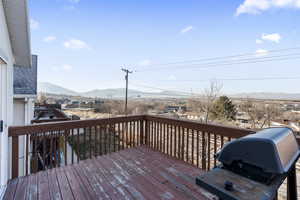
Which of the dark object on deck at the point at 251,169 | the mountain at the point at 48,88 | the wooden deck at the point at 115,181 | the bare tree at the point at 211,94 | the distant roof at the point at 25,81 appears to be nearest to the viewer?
the dark object on deck at the point at 251,169

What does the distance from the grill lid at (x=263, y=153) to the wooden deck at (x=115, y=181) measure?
1.30m

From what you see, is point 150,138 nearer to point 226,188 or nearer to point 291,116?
point 226,188

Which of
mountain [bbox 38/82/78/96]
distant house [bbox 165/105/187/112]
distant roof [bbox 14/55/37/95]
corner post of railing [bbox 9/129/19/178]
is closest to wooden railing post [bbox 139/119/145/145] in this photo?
corner post of railing [bbox 9/129/19/178]

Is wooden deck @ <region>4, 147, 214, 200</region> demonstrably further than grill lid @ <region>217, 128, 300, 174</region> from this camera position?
Yes

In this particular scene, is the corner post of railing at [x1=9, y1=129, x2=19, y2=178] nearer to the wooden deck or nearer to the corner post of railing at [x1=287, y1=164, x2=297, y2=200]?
the wooden deck

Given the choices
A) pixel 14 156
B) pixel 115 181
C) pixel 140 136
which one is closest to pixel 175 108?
pixel 140 136

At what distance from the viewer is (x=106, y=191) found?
2129 millimetres

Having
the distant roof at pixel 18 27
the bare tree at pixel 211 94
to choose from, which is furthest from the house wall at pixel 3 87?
the bare tree at pixel 211 94

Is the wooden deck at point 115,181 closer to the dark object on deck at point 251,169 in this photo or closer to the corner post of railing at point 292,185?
the corner post of railing at point 292,185

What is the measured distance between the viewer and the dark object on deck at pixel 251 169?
2.68 feet

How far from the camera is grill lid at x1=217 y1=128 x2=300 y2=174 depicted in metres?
0.89

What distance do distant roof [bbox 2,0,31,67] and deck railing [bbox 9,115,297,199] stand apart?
1340mm

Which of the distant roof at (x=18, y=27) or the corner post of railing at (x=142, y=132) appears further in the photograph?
the corner post of railing at (x=142, y=132)

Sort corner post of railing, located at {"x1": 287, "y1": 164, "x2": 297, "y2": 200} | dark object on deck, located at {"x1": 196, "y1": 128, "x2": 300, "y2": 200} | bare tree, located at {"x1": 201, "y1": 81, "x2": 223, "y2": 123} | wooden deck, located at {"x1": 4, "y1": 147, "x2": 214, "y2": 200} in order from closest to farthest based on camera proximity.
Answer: dark object on deck, located at {"x1": 196, "y1": 128, "x2": 300, "y2": 200}
corner post of railing, located at {"x1": 287, "y1": 164, "x2": 297, "y2": 200}
wooden deck, located at {"x1": 4, "y1": 147, "x2": 214, "y2": 200}
bare tree, located at {"x1": 201, "y1": 81, "x2": 223, "y2": 123}
